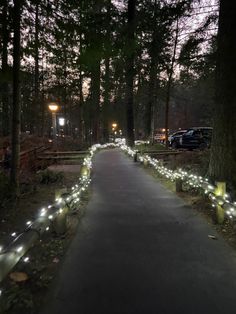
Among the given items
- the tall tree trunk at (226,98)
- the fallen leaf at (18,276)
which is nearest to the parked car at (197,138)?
the tall tree trunk at (226,98)

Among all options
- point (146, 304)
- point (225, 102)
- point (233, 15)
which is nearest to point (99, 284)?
point (146, 304)

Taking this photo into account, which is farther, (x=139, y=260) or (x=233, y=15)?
(x=233, y=15)

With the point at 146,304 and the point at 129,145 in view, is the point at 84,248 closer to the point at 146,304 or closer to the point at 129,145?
the point at 146,304

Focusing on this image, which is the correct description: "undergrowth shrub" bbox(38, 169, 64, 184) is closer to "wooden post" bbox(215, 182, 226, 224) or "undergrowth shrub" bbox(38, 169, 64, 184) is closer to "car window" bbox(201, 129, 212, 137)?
"wooden post" bbox(215, 182, 226, 224)

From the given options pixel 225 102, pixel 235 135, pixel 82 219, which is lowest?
pixel 82 219

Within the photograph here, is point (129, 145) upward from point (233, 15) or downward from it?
downward

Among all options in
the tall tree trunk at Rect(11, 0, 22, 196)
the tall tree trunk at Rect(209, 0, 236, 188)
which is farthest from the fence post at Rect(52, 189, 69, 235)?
the tall tree trunk at Rect(209, 0, 236, 188)

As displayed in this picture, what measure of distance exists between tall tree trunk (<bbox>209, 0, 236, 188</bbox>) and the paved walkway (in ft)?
5.53

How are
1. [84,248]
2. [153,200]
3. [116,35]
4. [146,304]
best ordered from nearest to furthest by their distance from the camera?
[146,304] → [84,248] → [153,200] → [116,35]

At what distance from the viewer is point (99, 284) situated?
13.9 ft

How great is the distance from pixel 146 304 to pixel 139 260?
132 cm

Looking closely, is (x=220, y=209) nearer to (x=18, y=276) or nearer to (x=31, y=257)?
Result: (x=31, y=257)

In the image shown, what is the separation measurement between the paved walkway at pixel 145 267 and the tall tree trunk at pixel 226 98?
1.69 meters

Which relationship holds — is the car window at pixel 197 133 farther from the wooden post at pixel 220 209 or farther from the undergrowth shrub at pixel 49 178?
the wooden post at pixel 220 209
